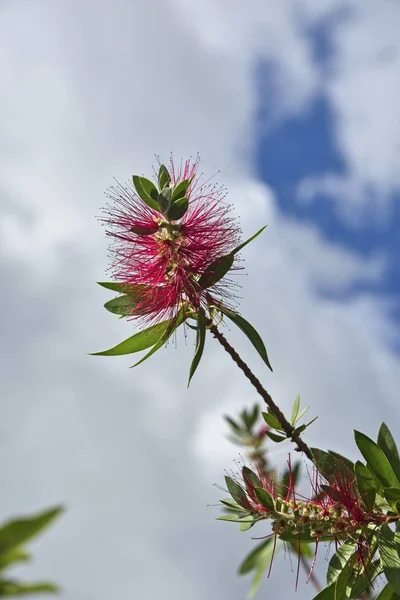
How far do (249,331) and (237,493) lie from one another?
76 cm

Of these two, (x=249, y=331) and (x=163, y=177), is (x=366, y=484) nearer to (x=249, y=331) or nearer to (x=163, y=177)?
(x=249, y=331)

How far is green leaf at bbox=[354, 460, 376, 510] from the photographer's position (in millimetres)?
3117

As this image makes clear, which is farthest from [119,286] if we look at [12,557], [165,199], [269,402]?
[12,557]

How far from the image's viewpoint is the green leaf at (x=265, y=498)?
2.96 metres

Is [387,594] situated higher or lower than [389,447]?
lower

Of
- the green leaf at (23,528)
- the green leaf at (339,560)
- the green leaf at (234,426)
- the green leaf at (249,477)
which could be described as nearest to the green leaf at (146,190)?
the green leaf at (249,477)

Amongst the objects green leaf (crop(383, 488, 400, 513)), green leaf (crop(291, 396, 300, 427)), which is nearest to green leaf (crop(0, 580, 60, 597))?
green leaf (crop(383, 488, 400, 513))

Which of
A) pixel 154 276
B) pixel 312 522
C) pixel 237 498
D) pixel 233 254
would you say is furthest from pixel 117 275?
pixel 312 522

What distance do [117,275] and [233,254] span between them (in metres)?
0.60

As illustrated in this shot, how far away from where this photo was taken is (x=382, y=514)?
10.3ft

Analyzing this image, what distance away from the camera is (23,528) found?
1.10 meters

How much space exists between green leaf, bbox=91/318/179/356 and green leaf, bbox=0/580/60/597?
2.45 metres

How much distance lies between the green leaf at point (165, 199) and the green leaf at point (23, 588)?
2456 mm

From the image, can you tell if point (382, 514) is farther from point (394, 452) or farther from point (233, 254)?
point (233, 254)
